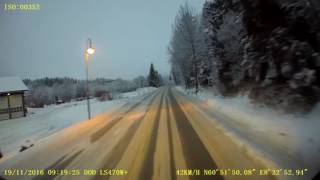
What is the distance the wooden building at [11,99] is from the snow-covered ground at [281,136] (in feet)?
98.3

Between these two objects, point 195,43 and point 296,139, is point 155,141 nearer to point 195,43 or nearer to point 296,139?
point 296,139

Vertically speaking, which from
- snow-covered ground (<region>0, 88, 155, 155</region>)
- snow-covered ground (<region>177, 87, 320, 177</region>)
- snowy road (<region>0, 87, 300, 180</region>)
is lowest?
snow-covered ground (<region>0, 88, 155, 155</region>)

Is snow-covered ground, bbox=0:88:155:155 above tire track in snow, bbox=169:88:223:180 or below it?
below

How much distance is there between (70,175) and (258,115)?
8081 mm

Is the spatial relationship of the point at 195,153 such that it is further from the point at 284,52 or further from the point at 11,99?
the point at 11,99

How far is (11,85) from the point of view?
30.7 m

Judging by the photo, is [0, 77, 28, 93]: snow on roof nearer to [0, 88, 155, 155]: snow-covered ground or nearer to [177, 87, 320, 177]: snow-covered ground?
[0, 88, 155, 155]: snow-covered ground

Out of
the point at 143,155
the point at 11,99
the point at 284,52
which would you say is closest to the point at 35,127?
the point at 143,155

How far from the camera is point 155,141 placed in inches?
291

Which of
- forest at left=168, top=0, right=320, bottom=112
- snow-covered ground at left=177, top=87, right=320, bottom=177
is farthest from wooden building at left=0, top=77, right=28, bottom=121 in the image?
snow-covered ground at left=177, top=87, right=320, bottom=177

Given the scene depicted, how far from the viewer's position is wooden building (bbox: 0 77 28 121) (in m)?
29.3

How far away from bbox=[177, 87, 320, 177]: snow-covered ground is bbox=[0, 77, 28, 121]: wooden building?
29952 mm

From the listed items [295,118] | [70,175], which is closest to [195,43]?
[295,118]

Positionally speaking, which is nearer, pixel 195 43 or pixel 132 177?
pixel 132 177
